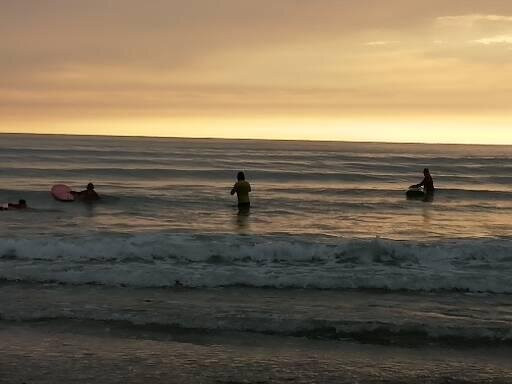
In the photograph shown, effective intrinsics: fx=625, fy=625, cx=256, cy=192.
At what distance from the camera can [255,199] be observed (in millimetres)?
23109

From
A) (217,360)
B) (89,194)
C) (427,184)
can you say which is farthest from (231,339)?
(427,184)

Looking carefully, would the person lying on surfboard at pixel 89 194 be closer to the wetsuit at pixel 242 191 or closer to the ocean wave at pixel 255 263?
the wetsuit at pixel 242 191

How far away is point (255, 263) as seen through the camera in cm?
1090

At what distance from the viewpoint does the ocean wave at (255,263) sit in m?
9.34

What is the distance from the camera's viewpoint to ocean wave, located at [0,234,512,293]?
30.6 ft

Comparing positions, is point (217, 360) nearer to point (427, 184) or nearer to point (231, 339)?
point (231, 339)

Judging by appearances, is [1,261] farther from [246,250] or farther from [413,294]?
[413,294]

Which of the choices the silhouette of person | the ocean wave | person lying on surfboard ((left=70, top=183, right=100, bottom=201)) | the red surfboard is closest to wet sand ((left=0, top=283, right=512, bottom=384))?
the ocean wave

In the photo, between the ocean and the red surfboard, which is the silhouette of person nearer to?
the ocean

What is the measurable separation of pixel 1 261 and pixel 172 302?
4001 mm

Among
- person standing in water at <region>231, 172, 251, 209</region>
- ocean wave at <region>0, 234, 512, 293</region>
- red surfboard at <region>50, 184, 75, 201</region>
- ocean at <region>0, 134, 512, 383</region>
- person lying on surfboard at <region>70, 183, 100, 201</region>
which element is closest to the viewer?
ocean at <region>0, 134, 512, 383</region>

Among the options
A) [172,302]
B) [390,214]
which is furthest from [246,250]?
[390,214]

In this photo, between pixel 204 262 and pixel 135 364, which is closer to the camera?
pixel 135 364

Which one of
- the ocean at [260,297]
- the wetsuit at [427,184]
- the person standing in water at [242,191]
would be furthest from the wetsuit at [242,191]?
the wetsuit at [427,184]
